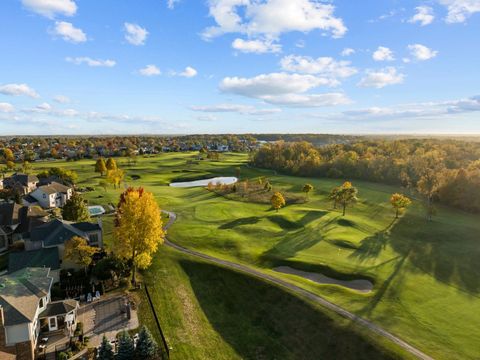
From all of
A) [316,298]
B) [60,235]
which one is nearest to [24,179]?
[60,235]

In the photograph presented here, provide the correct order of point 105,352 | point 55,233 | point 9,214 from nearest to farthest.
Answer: point 105,352 → point 55,233 → point 9,214

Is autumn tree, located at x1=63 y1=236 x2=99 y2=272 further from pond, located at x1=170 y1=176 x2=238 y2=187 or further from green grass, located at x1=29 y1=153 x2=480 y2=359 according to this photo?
pond, located at x1=170 y1=176 x2=238 y2=187

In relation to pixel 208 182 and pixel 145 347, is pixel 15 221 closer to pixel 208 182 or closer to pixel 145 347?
pixel 145 347

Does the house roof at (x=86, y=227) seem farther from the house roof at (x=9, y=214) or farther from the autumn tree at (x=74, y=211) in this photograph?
the house roof at (x=9, y=214)

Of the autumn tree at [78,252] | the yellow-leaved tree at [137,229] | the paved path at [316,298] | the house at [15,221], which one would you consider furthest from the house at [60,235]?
the paved path at [316,298]

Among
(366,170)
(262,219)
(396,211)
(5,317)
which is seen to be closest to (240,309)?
(5,317)
